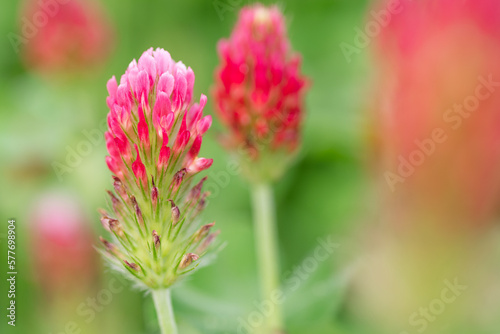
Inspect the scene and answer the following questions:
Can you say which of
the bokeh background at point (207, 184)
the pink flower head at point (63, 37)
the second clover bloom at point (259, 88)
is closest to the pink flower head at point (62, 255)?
the bokeh background at point (207, 184)

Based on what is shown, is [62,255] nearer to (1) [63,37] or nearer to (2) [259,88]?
(2) [259,88]

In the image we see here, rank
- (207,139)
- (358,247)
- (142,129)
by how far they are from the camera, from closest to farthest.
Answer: (142,129) < (358,247) < (207,139)

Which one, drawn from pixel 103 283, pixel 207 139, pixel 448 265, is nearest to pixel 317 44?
pixel 207 139

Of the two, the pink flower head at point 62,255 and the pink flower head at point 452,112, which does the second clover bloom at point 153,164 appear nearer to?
the pink flower head at point 452,112

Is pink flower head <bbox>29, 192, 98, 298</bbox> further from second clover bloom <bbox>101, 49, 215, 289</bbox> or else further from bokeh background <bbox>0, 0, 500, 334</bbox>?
second clover bloom <bbox>101, 49, 215, 289</bbox>

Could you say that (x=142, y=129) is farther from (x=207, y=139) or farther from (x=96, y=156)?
(x=207, y=139)

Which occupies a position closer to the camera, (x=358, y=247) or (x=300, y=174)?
(x=358, y=247)

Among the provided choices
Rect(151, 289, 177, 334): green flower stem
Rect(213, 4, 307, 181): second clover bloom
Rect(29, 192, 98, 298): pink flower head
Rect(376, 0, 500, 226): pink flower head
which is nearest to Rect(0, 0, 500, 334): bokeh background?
Rect(29, 192, 98, 298): pink flower head
